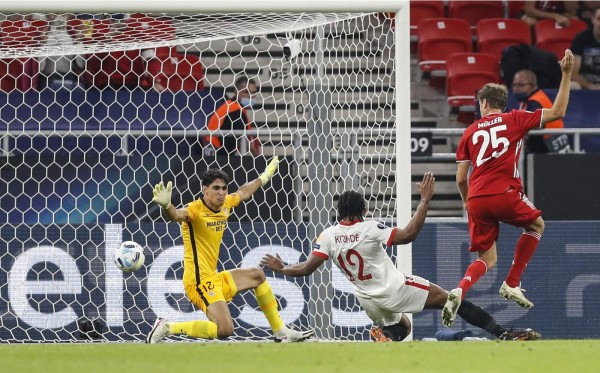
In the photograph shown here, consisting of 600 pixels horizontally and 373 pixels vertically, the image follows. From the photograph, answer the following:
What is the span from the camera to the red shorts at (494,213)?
29.8 ft

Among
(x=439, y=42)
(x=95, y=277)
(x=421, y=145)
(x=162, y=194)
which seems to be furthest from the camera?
(x=439, y=42)

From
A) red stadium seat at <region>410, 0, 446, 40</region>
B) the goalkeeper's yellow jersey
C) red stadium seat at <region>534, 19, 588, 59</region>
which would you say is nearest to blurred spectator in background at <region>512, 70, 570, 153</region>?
red stadium seat at <region>534, 19, 588, 59</region>

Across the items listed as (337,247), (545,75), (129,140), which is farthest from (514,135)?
(545,75)

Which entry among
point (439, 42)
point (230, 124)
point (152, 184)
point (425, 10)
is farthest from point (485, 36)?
point (152, 184)

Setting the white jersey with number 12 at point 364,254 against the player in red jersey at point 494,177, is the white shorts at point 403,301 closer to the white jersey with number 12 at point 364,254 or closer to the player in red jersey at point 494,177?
the white jersey with number 12 at point 364,254

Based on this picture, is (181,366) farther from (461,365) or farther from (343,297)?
(343,297)

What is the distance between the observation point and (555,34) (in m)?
16.0

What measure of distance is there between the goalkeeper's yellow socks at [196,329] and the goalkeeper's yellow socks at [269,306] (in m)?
0.50

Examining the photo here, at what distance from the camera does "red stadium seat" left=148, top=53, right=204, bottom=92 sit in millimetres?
Answer: 13173

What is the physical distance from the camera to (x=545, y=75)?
47.4ft

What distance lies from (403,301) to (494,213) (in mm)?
1020

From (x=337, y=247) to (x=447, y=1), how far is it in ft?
26.2

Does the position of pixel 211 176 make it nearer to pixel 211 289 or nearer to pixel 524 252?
pixel 211 289

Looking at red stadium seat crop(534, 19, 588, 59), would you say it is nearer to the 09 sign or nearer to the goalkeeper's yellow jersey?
the 09 sign
